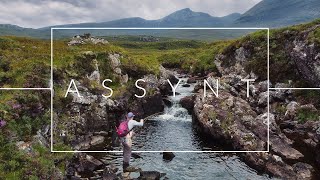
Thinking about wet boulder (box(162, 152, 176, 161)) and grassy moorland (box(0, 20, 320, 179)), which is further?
wet boulder (box(162, 152, 176, 161))

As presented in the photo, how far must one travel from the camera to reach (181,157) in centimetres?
3266

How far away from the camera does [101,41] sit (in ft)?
168

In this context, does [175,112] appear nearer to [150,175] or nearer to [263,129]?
[263,129]

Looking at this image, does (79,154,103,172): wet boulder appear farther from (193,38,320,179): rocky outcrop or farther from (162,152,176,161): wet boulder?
(193,38,320,179): rocky outcrop

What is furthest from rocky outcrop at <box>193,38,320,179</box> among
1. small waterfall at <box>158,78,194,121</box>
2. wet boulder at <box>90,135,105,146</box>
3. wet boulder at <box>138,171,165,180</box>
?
wet boulder at <box>90,135,105,146</box>

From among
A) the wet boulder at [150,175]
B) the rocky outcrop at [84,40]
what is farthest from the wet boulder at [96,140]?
the rocky outcrop at [84,40]

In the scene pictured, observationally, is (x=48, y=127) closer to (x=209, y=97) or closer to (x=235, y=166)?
(x=235, y=166)

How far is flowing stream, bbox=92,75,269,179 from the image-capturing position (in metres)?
29.0

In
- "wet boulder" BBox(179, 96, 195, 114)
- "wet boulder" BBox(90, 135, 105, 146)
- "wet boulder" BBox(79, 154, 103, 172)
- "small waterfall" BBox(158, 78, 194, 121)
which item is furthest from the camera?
"wet boulder" BBox(179, 96, 195, 114)

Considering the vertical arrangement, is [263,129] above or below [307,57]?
below

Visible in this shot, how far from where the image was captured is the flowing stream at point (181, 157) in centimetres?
2896

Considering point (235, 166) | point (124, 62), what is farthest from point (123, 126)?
point (124, 62)

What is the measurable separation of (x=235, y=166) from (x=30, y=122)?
658 inches

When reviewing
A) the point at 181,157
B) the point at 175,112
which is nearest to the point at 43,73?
the point at 181,157
